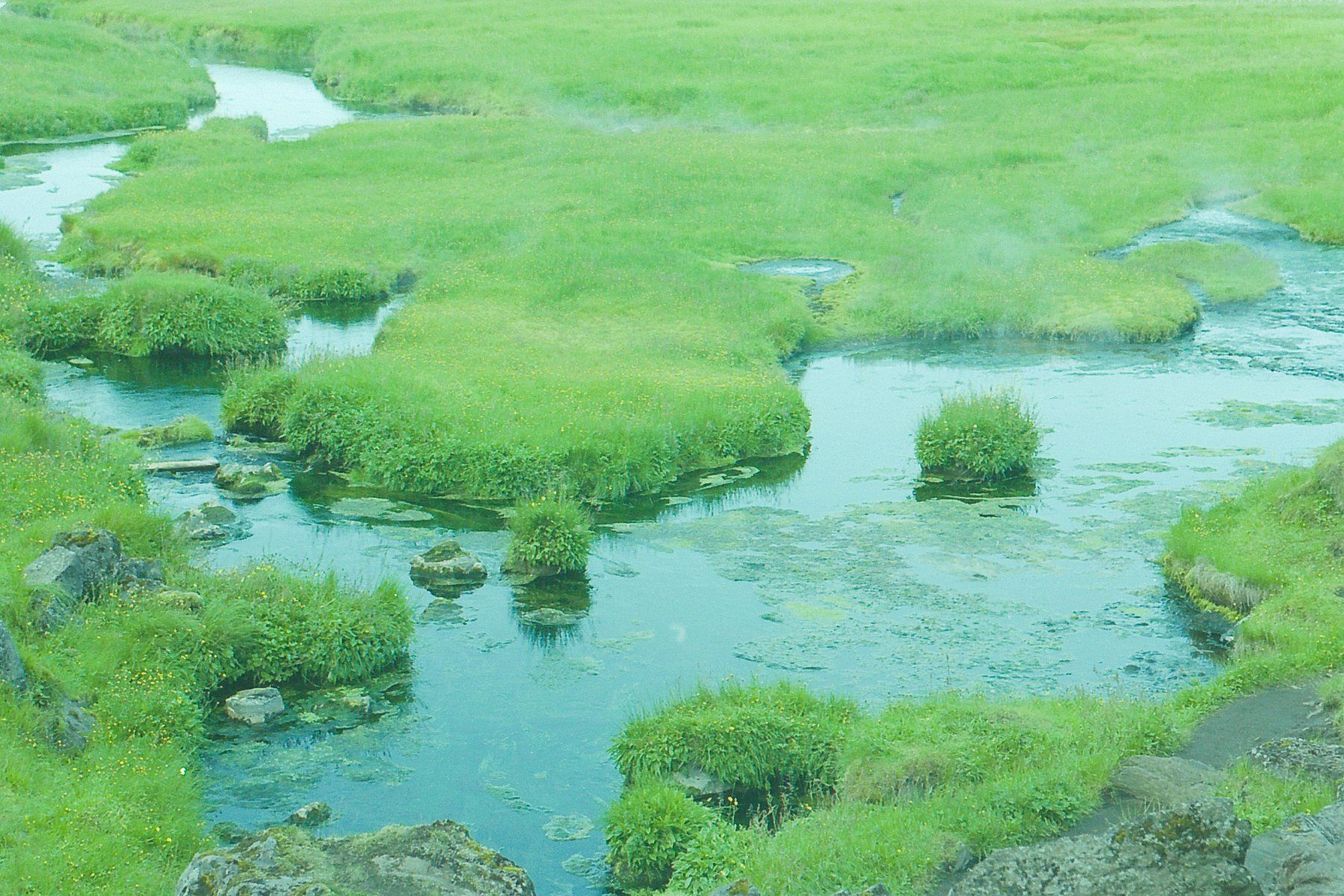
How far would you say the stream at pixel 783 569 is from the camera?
1859 cm

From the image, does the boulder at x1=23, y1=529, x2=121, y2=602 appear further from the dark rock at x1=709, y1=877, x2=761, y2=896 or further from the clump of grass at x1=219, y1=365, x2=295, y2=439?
the dark rock at x1=709, y1=877, x2=761, y2=896

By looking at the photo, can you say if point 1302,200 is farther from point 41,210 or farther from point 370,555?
point 41,210

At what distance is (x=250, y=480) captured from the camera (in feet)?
91.6

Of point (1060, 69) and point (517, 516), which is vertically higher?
point (1060, 69)

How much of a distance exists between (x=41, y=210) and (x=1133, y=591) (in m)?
40.6

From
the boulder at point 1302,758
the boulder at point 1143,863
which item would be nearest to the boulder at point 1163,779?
the boulder at point 1302,758

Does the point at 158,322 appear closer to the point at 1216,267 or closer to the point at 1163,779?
the point at 1163,779

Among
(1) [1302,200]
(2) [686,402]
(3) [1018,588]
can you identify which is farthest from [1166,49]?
(3) [1018,588]

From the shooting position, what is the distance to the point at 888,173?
54.3m

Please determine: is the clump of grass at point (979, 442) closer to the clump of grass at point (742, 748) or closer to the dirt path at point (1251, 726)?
the dirt path at point (1251, 726)

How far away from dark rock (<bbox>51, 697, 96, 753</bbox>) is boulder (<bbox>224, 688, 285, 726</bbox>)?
6.66 ft

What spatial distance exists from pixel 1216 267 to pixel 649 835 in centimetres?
3407

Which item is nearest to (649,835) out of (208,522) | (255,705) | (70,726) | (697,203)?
(255,705)

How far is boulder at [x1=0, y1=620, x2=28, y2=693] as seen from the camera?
1684 centimetres
